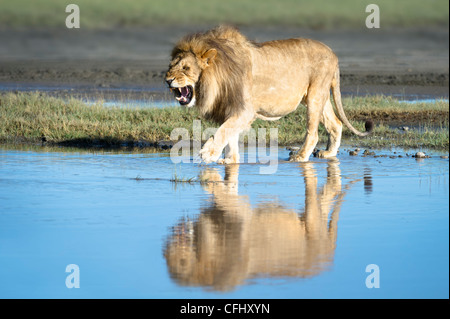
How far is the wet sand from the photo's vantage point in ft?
76.2

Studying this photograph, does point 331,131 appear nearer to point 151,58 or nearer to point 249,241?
point 249,241

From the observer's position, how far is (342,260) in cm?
591

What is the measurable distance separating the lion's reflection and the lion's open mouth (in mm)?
1482

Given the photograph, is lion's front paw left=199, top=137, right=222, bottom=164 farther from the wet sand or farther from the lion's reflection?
the wet sand

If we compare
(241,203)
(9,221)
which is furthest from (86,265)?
(241,203)

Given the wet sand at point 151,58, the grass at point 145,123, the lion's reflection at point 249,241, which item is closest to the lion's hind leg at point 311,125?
the grass at point 145,123

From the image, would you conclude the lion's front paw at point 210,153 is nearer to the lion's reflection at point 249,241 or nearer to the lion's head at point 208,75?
the lion's head at point 208,75

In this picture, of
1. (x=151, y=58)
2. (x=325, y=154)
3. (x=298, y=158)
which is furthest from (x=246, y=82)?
(x=151, y=58)

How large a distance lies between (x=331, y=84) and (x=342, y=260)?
608 cm

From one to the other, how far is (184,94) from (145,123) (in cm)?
399

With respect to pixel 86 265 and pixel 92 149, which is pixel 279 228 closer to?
pixel 86 265

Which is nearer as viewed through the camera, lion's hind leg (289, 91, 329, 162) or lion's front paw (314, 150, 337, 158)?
lion's hind leg (289, 91, 329, 162)

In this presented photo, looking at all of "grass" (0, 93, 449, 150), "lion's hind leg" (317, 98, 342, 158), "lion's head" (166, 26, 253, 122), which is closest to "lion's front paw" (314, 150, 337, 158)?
"lion's hind leg" (317, 98, 342, 158)

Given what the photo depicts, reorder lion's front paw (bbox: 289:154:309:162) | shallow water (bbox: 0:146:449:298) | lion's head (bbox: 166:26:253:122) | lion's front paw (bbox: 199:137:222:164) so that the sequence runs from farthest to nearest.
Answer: lion's front paw (bbox: 289:154:309:162) → lion's head (bbox: 166:26:253:122) → lion's front paw (bbox: 199:137:222:164) → shallow water (bbox: 0:146:449:298)
